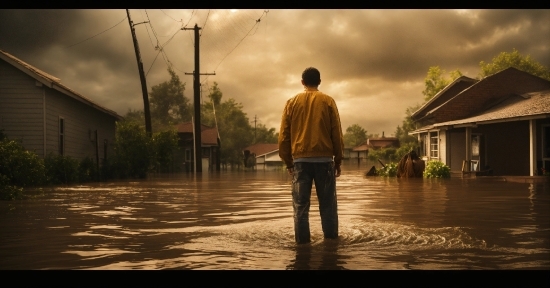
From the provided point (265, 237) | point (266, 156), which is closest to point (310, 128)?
point (265, 237)

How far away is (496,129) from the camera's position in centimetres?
3039

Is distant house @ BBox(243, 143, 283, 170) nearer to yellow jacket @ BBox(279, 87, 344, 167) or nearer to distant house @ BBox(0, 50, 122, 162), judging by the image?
distant house @ BBox(0, 50, 122, 162)

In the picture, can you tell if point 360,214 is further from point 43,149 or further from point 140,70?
point 140,70

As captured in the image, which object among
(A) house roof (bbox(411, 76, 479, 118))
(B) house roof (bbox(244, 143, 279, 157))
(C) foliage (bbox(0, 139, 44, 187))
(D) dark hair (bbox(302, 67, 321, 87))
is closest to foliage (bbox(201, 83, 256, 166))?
(B) house roof (bbox(244, 143, 279, 157))

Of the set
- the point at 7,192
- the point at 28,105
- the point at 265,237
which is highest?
the point at 28,105

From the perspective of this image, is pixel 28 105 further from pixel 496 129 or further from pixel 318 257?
pixel 496 129

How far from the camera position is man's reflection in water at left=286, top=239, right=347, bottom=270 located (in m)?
5.14

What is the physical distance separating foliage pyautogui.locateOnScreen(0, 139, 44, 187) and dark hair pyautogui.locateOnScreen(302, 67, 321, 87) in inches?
487

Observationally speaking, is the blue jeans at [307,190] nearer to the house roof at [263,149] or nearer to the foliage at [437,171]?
the foliage at [437,171]

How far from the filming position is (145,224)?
28.5ft

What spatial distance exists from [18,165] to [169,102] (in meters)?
91.3

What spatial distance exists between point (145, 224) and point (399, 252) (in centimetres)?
Answer: 420

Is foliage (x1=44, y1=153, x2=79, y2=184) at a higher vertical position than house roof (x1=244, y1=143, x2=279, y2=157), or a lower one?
lower
